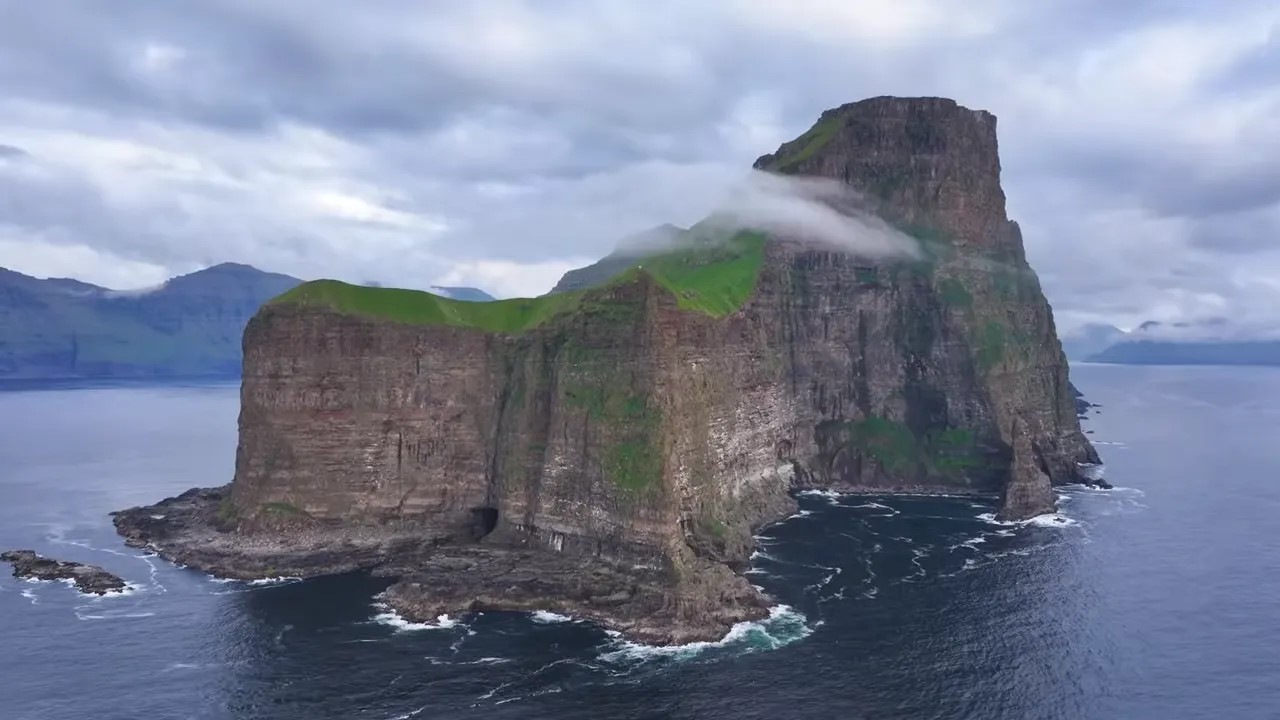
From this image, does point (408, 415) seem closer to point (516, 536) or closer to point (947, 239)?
point (516, 536)

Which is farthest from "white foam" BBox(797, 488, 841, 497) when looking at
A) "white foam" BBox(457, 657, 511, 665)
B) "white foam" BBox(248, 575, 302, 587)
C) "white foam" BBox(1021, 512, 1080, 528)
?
"white foam" BBox(248, 575, 302, 587)

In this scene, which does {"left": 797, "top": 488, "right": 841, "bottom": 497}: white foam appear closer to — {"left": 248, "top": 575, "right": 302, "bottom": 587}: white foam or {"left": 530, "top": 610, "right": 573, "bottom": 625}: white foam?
{"left": 530, "top": 610, "right": 573, "bottom": 625}: white foam

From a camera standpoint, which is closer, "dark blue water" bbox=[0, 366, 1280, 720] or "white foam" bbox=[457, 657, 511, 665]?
"dark blue water" bbox=[0, 366, 1280, 720]

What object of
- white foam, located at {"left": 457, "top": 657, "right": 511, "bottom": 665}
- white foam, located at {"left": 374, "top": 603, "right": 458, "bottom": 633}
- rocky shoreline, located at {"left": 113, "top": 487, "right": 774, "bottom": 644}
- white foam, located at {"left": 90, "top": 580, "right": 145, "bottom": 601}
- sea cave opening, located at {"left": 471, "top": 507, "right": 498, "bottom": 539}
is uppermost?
sea cave opening, located at {"left": 471, "top": 507, "right": 498, "bottom": 539}

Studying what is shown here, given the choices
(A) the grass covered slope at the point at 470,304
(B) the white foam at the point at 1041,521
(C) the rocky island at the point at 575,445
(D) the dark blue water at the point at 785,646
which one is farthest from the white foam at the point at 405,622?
(B) the white foam at the point at 1041,521

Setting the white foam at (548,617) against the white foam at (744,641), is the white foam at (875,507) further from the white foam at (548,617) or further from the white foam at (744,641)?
the white foam at (548,617)

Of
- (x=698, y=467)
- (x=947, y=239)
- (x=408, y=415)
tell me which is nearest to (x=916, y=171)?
(x=947, y=239)
